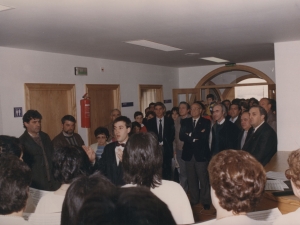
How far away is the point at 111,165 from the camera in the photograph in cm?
303

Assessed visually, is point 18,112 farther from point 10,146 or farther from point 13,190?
point 13,190

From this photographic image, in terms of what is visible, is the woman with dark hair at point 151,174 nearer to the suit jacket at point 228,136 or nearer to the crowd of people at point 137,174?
the crowd of people at point 137,174

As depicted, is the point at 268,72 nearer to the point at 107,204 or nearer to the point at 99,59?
the point at 99,59

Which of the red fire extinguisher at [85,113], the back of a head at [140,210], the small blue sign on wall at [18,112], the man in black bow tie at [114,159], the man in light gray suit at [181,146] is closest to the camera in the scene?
the back of a head at [140,210]

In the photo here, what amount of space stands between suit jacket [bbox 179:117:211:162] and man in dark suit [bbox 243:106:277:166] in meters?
Answer: 1.04

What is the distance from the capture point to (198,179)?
16.6ft

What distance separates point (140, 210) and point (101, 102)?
237 inches

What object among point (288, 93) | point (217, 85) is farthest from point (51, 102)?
point (217, 85)

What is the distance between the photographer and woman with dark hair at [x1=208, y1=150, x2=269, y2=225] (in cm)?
142

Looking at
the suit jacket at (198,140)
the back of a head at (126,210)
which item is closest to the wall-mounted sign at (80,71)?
the suit jacket at (198,140)

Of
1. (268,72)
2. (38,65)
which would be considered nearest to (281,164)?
(38,65)

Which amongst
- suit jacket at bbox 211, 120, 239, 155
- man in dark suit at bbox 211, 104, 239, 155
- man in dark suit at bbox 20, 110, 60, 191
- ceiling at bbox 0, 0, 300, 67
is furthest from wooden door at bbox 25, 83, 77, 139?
suit jacket at bbox 211, 120, 239, 155

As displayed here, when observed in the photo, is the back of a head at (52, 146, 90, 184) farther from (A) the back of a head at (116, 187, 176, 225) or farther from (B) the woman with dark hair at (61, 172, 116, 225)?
(A) the back of a head at (116, 187, 176, 225)

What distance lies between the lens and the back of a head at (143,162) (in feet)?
6.56
